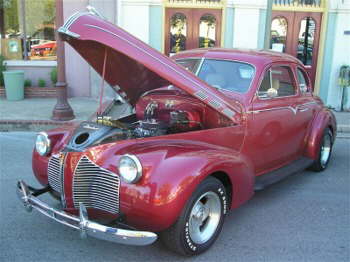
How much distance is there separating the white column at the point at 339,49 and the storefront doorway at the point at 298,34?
17.9 inches

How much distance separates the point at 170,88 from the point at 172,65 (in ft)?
3.30

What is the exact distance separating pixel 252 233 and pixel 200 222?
2.49ft

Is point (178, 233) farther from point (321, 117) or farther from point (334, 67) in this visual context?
point (334, 67)

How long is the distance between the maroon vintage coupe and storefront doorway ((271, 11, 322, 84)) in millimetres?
6268

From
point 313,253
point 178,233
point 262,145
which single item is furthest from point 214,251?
point 262,145

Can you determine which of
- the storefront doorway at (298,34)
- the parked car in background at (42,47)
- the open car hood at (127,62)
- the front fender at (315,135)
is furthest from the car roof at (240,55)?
the parked car in background at (42,47)

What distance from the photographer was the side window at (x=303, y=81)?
5.46m

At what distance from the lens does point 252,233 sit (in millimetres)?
4062

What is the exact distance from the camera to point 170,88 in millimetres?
4762

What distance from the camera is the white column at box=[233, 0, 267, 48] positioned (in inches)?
417

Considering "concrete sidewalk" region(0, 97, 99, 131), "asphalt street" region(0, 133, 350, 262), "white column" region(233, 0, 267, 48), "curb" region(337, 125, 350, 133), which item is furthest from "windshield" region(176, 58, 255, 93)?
"white column" region(233, 0, 267, 48)

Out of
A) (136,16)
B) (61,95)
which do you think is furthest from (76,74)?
(61,95)

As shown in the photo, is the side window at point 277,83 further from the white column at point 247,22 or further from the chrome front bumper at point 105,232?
the white column at point 247,22

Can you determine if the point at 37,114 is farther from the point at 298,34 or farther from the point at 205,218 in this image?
the point at 298,34
